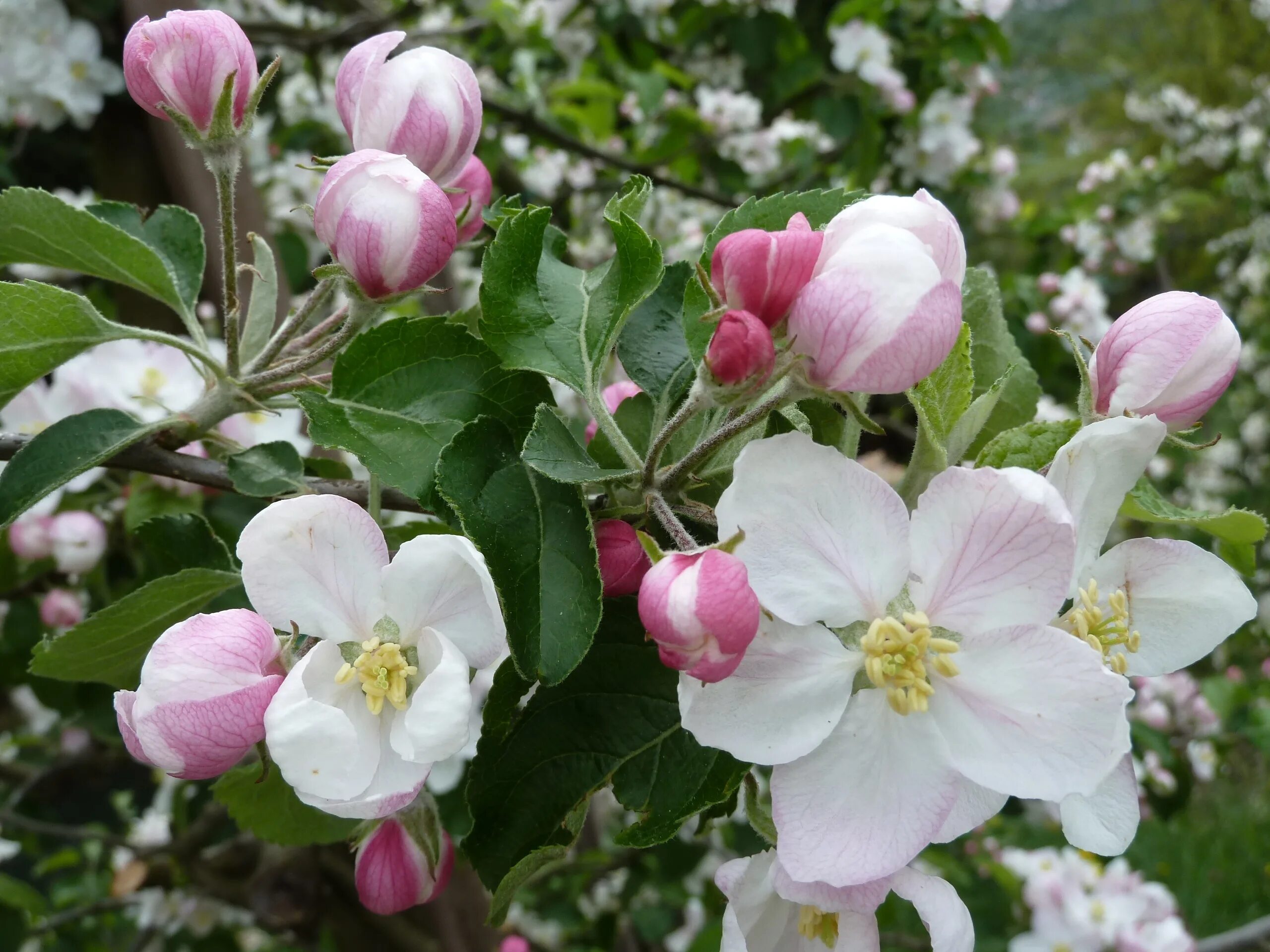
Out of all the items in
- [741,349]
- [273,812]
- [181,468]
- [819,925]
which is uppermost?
[741,349]

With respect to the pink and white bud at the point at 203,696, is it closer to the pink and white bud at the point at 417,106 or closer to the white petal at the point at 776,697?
the white petal at the point at 776,697

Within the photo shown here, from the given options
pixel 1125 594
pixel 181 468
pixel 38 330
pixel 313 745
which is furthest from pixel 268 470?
pixel 1125 594

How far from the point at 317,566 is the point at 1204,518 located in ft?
1.86

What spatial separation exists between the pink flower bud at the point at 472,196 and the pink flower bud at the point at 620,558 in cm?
31

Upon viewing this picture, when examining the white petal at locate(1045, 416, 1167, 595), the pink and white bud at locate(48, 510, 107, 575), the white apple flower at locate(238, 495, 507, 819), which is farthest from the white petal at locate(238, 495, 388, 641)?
the pink and white bud at locate(48, 510, 107, 575)

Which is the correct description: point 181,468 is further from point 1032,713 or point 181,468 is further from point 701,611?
point 1032,713

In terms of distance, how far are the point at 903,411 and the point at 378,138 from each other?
8.12 feet

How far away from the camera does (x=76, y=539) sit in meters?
1.32

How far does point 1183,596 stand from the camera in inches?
27.0

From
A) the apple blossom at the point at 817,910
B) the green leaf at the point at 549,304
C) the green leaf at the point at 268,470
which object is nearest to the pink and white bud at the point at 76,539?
the green leaf at the point at 268,470

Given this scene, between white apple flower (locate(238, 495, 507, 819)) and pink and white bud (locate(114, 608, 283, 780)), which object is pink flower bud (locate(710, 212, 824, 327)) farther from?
pink and white bud (locate(114, 608, 283, 780))

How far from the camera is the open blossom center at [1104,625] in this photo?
2.07 ft

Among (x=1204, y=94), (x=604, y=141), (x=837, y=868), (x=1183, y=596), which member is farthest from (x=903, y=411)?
(x=1204, y=94)

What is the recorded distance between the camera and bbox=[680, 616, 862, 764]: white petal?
567 millimetres
